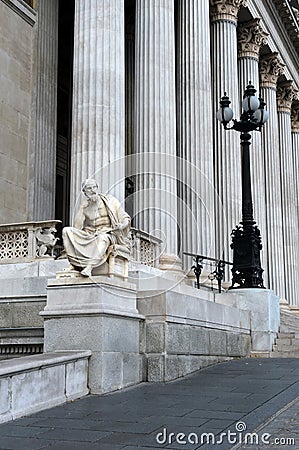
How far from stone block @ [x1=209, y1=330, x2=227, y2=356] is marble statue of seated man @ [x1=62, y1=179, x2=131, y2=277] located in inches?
148

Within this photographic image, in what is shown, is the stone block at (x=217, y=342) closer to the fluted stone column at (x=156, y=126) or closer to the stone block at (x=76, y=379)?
the fluted stone column at (x=156, y=126)

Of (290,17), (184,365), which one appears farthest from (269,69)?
(184,365)

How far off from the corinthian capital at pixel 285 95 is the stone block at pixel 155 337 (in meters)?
28.6

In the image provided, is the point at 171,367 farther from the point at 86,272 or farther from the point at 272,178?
the point at 272,178

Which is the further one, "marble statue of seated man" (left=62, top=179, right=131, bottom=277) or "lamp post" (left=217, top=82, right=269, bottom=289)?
"lamp post" (left=217, top=82, right=269, bottom=289)

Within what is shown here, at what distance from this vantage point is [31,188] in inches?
893

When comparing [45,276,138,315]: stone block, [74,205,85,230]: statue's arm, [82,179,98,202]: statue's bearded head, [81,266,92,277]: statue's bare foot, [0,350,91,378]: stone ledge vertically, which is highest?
[82,179,98,202]: statue's bearded head

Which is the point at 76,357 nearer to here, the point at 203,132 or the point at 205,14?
the point at 203,132

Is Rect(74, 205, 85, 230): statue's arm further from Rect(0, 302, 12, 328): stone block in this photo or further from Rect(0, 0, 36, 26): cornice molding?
Rect(0, 0, 36, 26): cornice molding

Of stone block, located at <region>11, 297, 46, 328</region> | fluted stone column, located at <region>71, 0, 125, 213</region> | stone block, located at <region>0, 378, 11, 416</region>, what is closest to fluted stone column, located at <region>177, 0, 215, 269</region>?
fluted stone column, located at <region>71, 0, 125, 213</region>

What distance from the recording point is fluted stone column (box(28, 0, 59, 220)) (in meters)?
22.8

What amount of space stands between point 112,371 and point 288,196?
2735 cm

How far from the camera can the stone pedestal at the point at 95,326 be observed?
1077cm

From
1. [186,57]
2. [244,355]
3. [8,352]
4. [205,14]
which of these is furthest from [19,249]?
[205,14]
